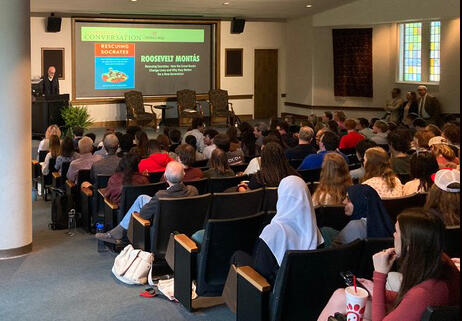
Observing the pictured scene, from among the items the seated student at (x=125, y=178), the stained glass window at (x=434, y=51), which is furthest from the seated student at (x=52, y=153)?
the stained glass window at (x=434, y=51)

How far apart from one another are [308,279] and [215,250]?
3.35 ft

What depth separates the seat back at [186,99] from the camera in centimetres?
1752

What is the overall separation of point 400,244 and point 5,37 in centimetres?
442

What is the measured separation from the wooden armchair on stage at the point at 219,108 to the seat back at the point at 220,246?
13.1 m

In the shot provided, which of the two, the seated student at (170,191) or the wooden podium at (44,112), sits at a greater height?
the wooden podium at (44,112)

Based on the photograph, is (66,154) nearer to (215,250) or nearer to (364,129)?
(215,250)

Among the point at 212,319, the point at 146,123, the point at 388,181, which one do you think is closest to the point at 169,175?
the point at 212,319

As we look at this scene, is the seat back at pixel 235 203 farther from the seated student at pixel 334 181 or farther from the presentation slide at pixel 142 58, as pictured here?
the presentation slide at pixel 142 58

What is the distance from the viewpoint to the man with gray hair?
15.4m

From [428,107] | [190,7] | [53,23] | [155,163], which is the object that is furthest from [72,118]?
[155,163]

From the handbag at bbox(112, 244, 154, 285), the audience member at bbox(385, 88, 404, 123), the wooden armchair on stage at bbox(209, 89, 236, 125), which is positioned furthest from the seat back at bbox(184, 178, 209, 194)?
the wooden armchair on stage at bbox(209, 89, 236, 125)

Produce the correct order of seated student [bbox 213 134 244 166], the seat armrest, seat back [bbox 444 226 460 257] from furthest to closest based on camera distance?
seated student [bbox 213 134 244 166] < the seat armrest < seat back [bbox 444 226 460 257]

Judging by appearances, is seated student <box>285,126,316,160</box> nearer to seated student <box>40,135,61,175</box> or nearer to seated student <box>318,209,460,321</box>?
seated student <box>40,135,61,175</box>

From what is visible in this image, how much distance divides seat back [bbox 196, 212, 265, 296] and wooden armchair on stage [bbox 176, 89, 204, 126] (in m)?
12.6
